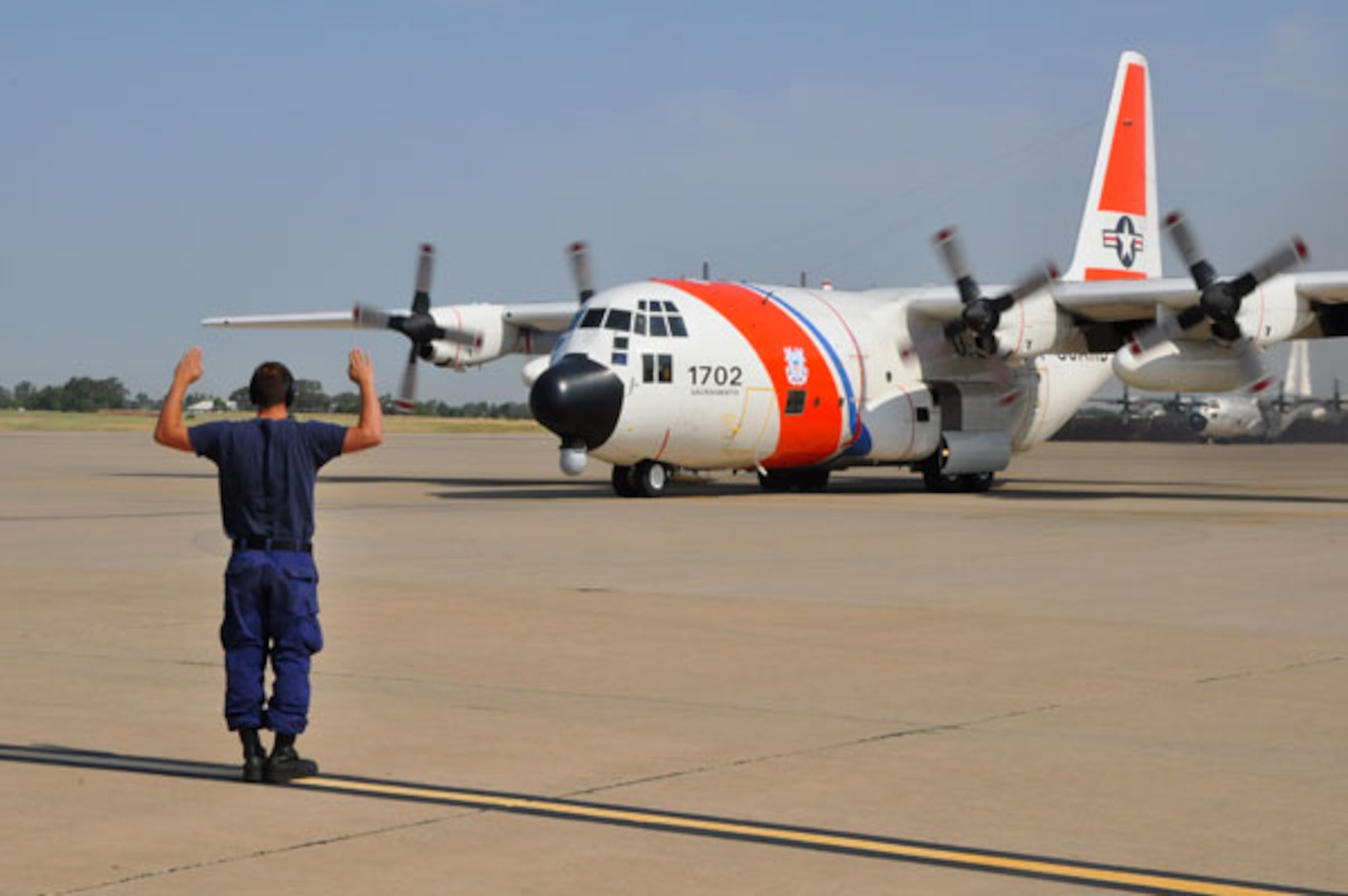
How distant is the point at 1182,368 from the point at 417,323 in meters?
15.7

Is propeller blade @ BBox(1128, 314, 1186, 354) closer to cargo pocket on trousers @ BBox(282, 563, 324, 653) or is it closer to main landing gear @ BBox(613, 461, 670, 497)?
main landing gear @ BBox(613, 461, 670, 497)

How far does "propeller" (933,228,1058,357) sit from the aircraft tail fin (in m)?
6.38

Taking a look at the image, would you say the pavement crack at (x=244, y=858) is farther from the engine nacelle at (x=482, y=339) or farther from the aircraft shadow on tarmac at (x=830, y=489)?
the engine nacelle at (x=482, y=339)

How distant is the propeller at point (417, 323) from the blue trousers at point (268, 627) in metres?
31.1

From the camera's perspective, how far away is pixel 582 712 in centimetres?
998

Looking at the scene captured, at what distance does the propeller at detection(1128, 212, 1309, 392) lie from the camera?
3288cm

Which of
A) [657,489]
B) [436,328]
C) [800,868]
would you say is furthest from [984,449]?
[800,868]

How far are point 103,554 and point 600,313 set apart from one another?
1319 centimetres

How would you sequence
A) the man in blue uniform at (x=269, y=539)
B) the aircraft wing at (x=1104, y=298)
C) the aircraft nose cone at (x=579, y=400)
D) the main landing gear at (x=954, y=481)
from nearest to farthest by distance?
1. the man in blue uniform at (x=269, y=539)
2. the aircraft nose cone at (x=579, y=400)
3. the aircraft wing at (x=1104, y=298)
4. the main landing gear at (x=954, y=481)

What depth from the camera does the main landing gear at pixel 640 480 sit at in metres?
33.2

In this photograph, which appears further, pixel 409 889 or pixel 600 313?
pixel 600 313

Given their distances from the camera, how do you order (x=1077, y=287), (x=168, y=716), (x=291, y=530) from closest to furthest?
(x=291, y=530), (x=168, y=716), (x=1077, y=287)

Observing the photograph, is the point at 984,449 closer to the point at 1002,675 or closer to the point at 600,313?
the point at 600,313

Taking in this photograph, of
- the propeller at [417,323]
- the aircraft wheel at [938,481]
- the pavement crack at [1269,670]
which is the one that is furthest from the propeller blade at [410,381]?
the pavement crack at [1269,670]
